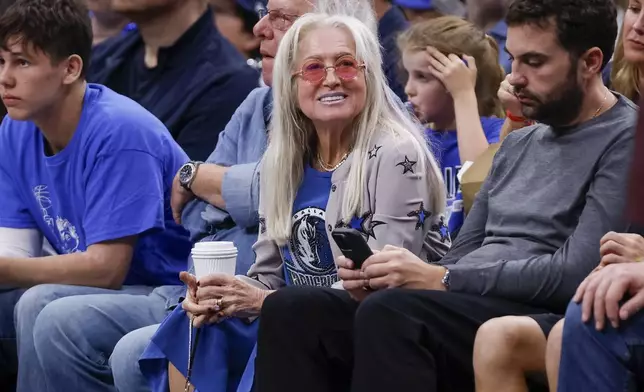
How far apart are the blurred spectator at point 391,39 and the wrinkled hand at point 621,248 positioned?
6.35 feet

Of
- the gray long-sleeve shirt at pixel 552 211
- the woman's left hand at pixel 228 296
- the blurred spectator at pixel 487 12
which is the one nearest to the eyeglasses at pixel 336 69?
the gray long-sleeve shirt at pixel 552 211

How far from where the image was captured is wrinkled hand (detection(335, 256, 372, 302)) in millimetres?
3527

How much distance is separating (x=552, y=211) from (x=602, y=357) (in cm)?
68

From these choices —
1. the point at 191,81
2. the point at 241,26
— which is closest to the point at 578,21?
the point at 191,81

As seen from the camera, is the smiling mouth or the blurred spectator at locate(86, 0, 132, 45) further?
the blurred spectator at locate(86, 0, 132, 45)

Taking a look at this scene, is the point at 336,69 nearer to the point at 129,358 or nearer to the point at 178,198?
the point at 178,198

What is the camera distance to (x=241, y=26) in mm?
6824

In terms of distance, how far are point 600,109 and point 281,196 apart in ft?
3.33

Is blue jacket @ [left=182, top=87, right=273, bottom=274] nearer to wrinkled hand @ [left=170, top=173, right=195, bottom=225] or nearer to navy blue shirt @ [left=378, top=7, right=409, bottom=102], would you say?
wrinkled hand @ [left=170, top=173, right=195, bottom=225]

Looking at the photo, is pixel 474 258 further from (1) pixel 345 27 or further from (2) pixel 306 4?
(2) pixel 306 4

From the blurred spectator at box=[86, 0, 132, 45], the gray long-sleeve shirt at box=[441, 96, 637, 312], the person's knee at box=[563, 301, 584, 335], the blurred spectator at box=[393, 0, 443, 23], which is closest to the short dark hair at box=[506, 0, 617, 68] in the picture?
the gray long-sleeve shirt at box=[441, 96, 637, 312]

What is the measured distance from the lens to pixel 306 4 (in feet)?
15.2

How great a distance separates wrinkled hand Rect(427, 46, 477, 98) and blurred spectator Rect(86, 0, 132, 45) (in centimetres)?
283

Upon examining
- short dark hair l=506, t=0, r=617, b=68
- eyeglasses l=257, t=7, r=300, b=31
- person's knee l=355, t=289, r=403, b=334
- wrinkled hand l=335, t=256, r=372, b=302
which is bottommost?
wrinkled hand l=335, t=256, r=372, b=302
